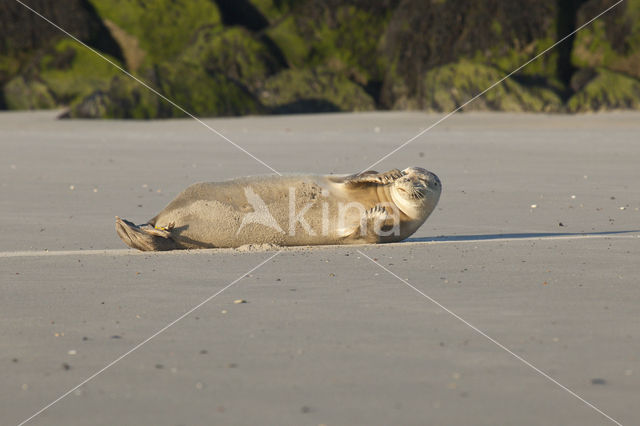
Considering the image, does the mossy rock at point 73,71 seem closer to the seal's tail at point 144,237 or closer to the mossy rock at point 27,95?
the mossy rock at point 27,95

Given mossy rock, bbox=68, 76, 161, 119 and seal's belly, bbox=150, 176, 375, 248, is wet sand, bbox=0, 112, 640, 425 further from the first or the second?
mossy rock, bbox=68, 76, 161, 119

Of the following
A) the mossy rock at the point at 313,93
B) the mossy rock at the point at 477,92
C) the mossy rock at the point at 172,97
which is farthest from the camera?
the mossy rock at the point at 313,93

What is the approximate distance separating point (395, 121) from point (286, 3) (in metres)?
8.77

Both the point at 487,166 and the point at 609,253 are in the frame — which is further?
the point at 487,166

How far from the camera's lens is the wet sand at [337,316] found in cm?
322

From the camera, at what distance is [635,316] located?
4312mm

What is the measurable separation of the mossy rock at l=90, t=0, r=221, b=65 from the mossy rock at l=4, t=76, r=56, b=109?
2.74 metres

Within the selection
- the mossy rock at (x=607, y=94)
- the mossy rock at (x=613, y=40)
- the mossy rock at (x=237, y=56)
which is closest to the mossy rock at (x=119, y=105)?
the mossy rock at (x=237, y=56)

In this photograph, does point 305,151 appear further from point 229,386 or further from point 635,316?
point 229,386

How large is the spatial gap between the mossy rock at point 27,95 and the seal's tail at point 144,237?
53.9 ft

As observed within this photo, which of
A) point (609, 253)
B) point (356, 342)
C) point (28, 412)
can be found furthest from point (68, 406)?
point (609, 253)

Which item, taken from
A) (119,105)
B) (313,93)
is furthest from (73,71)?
(313,93)

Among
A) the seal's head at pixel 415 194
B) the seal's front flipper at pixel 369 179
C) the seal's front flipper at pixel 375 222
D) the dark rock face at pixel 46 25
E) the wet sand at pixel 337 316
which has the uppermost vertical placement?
the dark rock face at pixel 46 25

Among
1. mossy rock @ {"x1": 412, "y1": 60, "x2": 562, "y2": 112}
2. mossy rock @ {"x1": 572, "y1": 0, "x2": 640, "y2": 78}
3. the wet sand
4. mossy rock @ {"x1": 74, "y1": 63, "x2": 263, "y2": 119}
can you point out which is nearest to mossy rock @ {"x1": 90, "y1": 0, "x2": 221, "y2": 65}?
mossy rock @ {"x1": 74, "y1": 63, "x2": 263, "y2": 119}
